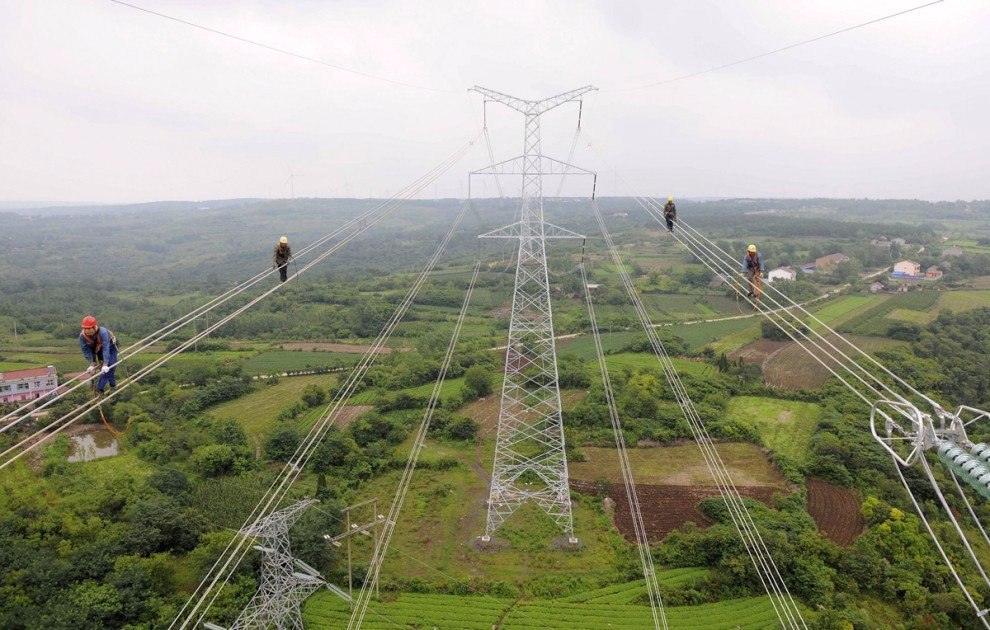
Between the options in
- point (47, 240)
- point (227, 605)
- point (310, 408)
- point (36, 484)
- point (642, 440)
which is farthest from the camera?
point (47, 240)

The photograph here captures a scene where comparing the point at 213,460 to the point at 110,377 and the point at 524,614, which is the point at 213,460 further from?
the point at 110,377

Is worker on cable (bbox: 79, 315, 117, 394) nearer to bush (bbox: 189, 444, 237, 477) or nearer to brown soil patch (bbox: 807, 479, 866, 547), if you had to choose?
bush (bbox: 189, 444, 237, 477)

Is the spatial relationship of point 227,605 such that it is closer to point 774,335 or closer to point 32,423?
point 32,423

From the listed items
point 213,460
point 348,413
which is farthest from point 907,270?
point 213,460

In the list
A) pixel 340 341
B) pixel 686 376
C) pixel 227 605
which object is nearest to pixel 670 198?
pixel 227 605

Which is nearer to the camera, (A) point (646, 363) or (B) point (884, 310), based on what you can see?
(A) point (646, 363)

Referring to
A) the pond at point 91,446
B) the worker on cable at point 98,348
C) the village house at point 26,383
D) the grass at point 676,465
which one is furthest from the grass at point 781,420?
the village house at point 26,383
